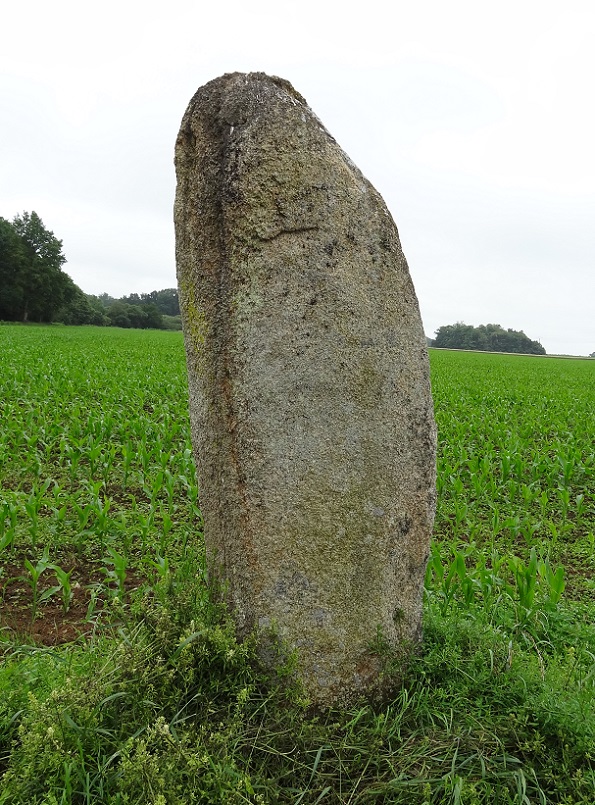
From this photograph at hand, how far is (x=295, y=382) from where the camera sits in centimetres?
208

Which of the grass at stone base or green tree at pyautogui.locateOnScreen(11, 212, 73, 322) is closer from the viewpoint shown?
the grass at stone base

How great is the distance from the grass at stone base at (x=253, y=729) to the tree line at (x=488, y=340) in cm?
8355

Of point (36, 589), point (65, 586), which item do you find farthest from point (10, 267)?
point (65, 586)

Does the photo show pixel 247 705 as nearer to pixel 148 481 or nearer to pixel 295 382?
pixel 295 382

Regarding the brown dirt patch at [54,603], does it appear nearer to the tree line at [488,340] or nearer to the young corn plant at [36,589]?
the young corn plant at [36,589]

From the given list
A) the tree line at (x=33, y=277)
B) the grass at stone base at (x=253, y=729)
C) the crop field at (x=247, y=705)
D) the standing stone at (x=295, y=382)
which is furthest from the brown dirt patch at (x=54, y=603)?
the tree line at (x=33, y=277)

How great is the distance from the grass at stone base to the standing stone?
0.60 feet

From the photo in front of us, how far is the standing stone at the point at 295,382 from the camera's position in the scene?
207cm

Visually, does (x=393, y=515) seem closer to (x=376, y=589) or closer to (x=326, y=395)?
(x=376, y=589)

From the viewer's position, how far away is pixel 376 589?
2.20 meters

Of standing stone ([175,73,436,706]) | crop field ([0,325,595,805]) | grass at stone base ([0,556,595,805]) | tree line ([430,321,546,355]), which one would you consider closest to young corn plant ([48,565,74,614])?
crop field ([0,325,595,805])

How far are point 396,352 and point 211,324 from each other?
754 mm

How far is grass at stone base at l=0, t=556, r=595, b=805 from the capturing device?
166 cm

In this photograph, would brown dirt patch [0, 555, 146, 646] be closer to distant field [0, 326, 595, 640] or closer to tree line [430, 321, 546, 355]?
distant field [0, 326, 595, 640]
